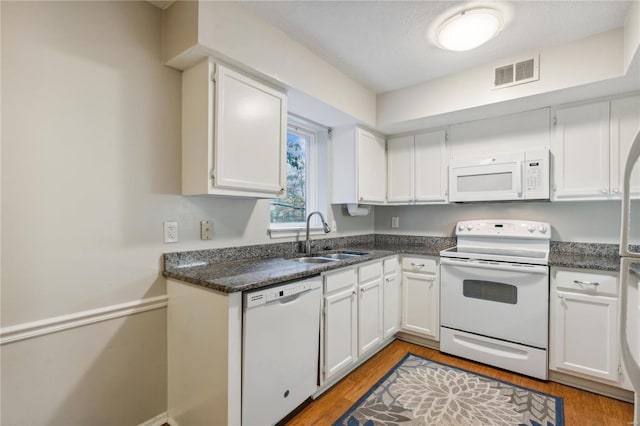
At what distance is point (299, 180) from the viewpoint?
9.53 feet

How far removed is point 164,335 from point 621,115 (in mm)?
3483

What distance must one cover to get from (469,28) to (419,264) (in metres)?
1.87

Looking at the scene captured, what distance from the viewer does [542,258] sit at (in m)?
2.25

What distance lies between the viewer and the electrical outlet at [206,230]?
1911mm

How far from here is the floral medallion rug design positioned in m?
1.76

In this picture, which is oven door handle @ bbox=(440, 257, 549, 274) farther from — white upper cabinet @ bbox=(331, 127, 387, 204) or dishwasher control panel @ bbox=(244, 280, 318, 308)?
dishwasher control panel @ bbox=(244, 280, 318, 308)

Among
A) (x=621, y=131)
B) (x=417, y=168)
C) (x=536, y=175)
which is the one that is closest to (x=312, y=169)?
(x=417, y=168)

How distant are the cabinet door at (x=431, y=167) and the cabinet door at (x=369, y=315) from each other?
1090 mm

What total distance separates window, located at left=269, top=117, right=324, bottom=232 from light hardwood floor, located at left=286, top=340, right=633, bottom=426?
1.29 meters

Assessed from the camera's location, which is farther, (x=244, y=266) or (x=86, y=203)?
(x=244, y=266)

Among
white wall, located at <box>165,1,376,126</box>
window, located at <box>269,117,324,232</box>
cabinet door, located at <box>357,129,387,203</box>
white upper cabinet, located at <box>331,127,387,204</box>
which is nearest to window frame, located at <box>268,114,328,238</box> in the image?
window, located at <box>269,117,324,232</box>

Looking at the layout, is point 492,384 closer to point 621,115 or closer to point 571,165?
point 571,165

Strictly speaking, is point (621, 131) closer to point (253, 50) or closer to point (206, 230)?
point (253, 50)

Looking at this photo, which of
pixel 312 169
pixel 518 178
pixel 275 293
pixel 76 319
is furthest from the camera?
pixel 312 169
